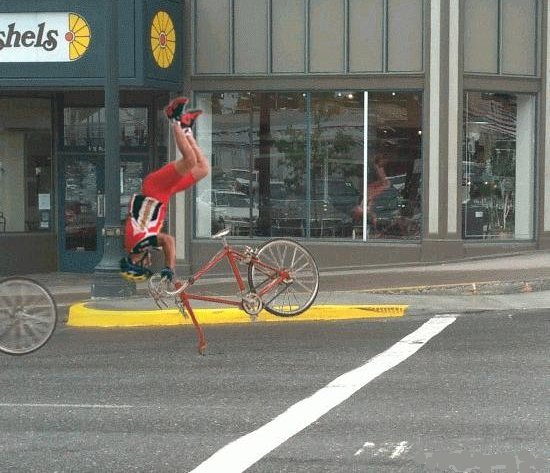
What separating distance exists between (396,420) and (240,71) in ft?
36.7

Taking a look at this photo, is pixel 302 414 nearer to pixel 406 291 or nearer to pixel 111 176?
pixel 406 291

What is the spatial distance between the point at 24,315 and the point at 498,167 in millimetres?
9955

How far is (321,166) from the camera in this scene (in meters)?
17.3

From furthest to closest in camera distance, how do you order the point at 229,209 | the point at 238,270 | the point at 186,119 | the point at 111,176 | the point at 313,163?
the point at 229,209 → the point at 313,163 → the point at 111,176 → the point at 238,270 → the point at 186,119

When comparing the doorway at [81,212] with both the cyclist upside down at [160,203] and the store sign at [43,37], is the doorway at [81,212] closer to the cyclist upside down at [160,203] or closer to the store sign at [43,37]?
the store sign at [43,37]

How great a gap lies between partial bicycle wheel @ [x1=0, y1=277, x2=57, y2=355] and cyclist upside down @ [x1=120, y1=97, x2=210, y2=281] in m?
0.89

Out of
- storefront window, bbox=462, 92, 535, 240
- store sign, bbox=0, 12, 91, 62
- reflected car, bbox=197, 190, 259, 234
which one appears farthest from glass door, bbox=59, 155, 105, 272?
storefront window, bbox=462, 92, 535, 240

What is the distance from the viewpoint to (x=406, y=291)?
13398 millimetres

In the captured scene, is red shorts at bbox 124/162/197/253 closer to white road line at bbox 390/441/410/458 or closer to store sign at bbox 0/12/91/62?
white road line at bbox 390/441/410/458

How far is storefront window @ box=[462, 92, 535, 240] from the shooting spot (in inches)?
678

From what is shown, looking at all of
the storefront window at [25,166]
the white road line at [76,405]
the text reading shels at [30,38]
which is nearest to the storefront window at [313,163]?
the text reading shels at [30,38]

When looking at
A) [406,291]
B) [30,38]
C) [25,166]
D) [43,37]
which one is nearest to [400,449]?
[406,291]

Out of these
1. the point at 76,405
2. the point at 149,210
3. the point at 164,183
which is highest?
the point at 164,183

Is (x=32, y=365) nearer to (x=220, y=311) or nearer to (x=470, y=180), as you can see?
(x=220, y=311)
